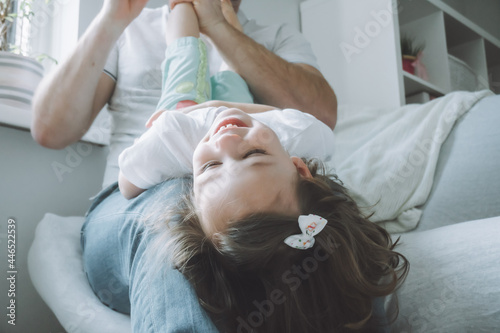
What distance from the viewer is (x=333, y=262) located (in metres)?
0.56

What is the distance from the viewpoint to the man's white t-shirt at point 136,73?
3.62 ft

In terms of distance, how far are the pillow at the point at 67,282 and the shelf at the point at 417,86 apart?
146 cm

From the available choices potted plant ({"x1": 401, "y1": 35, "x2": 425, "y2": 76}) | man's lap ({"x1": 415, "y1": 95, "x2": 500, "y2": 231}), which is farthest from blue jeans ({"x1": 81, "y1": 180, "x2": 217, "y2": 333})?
potted plant ({"x1": 401, "y1": 35, "x2": 425, "y2": 76})

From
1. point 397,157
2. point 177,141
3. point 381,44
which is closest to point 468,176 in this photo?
point 397,157

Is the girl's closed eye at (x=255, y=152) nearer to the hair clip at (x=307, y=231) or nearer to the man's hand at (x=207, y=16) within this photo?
the hair clip at (x=307, y=231)

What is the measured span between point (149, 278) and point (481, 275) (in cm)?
40

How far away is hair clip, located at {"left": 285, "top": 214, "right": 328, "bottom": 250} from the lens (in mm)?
563

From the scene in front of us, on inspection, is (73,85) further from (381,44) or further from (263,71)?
(381,44)

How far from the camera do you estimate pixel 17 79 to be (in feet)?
3.82

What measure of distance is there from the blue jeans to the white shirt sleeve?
3cm

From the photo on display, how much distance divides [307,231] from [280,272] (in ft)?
0.22

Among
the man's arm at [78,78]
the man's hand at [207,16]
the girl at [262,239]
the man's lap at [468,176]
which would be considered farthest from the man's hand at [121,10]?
the man's lap at [468,176]

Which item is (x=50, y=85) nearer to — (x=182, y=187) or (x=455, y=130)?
(x=182, y=187)

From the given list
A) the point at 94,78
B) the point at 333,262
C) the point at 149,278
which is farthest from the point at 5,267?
the point at 333,262
